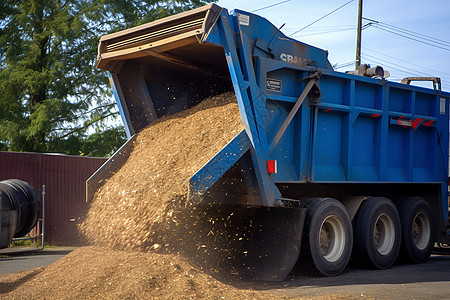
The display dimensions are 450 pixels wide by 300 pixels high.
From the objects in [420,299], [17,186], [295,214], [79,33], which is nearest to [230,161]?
[295,214]

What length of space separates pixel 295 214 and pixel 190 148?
5.17ft

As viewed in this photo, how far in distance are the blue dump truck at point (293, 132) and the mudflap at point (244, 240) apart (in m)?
0.03

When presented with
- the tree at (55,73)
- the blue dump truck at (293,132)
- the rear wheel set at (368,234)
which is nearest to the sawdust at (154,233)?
the blue dump truck at (293,132)

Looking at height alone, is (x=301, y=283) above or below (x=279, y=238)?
below

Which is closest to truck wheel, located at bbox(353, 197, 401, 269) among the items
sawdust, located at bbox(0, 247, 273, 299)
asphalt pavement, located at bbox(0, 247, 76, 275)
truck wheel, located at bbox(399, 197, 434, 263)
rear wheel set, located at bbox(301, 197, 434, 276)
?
rear wheel set, located at bbox(301, 197, 434, 276)

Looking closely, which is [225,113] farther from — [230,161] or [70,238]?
[70,238]

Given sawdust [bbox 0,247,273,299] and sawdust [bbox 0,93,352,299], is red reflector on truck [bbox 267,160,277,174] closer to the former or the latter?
sawdust [bbox 0,93,352,299]

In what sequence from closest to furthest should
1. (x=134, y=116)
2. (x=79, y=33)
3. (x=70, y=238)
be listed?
1. (x=134, y=116)
2. (x=70, y=238)
3. (x=79, y=33)

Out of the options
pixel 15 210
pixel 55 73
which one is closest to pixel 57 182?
pixel 15 210

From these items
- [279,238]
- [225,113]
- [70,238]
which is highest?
[225,113]

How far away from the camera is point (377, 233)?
27.7 feet

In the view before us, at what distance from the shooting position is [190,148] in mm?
6711

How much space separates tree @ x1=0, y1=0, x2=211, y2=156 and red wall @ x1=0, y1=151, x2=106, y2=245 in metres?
4.55

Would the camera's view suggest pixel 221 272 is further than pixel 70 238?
No
